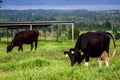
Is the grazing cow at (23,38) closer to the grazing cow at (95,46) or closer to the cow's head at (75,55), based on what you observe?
the grazing cow at (95,46)

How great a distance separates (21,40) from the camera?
31.5m

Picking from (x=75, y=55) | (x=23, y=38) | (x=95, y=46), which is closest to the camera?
(x=75, y=55)

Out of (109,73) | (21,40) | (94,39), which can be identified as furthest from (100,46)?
(21,40)

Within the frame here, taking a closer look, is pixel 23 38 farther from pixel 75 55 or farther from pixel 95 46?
pixel 75 55

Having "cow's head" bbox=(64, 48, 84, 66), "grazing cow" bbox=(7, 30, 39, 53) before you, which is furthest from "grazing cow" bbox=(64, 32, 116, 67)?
"grazing cow" bbox=(7, 30, 39, 53)

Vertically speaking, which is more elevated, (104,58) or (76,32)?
(104,58)

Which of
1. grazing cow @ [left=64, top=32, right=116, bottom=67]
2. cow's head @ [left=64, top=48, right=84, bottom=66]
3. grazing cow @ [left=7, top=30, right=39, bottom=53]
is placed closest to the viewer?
cow's head @ [left=64, top=48, right=84, bottom=66]

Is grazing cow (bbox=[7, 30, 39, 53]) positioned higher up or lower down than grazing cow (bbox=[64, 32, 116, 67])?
lower down

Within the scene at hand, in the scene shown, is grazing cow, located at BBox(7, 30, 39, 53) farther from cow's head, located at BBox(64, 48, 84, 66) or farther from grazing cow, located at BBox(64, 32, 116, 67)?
cow's head, located at BBox(64, 48, 84, 66)

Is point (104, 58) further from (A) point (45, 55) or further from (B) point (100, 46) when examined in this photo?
(A) point (45, 55)

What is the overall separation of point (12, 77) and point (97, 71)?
109 inches

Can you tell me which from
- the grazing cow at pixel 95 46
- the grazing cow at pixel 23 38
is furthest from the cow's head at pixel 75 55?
the grazing cow at pixel 23 38

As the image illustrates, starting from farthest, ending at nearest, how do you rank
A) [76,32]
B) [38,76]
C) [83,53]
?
[76,32], [83,53], [38,76]

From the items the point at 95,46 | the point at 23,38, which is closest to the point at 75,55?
the point at 95,46
